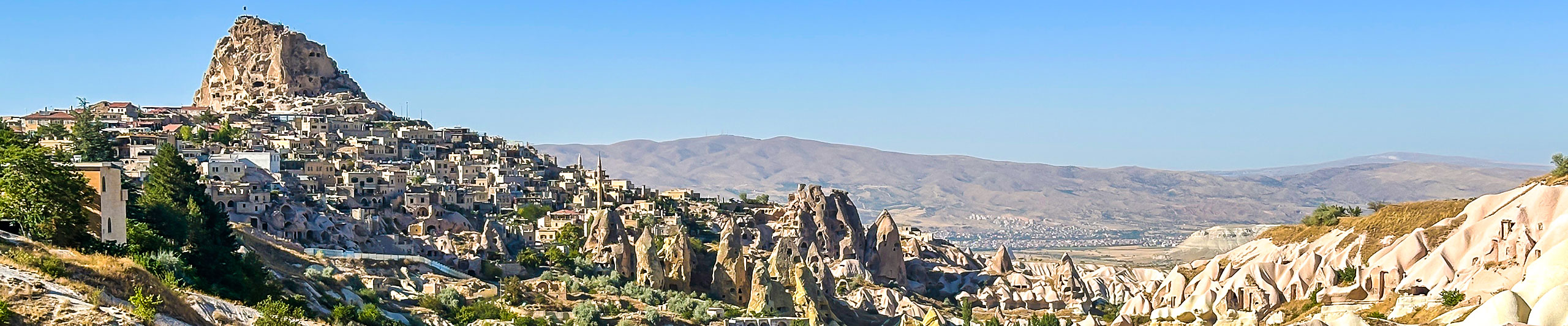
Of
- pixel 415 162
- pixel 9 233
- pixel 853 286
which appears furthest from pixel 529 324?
pixel 415 162

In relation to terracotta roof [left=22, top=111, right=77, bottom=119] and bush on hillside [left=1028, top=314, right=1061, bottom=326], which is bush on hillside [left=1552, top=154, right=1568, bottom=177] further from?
terracotta roof [left=22, top=111, right=77, bottom=119]

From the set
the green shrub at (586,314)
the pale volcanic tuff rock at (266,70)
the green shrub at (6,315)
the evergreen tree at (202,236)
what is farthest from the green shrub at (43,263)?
the pale volcanic tuff rock at (266,70)

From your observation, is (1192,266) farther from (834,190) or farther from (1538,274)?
(834,190)

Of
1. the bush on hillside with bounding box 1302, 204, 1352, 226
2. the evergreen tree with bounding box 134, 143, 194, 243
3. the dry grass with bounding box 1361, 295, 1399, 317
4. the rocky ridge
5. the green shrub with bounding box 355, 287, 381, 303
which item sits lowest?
the green shrub with bounding box 355, 287, 381, 303

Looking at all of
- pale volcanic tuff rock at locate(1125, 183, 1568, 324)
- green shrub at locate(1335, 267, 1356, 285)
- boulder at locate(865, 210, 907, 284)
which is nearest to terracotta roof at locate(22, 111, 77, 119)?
boulder at locate(865, 210, 907, 284)

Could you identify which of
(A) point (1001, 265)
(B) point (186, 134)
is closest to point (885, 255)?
(A) point (1001, 265)

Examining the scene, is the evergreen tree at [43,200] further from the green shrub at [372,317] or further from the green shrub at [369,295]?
the green shrub at [369,295]

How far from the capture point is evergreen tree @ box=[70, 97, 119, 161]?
68688mm

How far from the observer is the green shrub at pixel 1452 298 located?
36875 mm

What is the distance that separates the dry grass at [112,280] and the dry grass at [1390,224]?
105 ft

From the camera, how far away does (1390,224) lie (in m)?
50.0

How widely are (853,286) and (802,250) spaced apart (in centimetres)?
602

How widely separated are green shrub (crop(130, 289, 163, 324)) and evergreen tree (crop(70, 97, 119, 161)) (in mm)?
38187

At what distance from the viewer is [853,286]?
7938 cm
